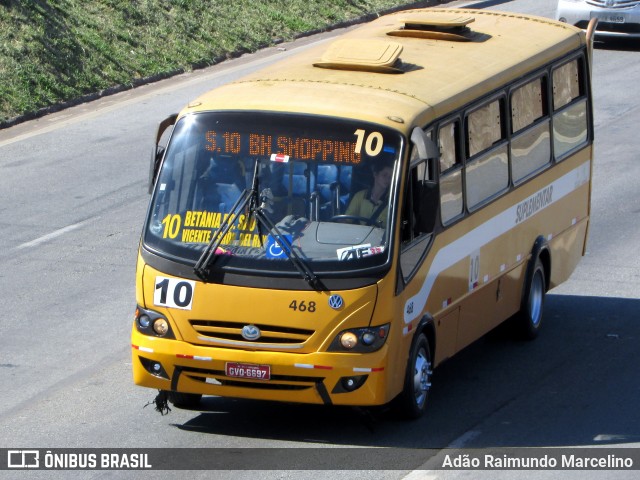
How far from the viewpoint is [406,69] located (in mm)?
10969

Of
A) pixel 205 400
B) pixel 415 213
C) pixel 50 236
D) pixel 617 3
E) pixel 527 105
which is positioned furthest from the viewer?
pixel 617 3

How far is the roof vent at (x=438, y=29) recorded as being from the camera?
12.3 meters

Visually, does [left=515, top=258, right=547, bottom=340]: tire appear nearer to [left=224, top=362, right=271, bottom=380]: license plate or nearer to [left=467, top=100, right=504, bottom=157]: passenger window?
[left=467, top=100, right=504, bottom=157]: passenger window

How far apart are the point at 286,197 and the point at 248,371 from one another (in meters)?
1.26

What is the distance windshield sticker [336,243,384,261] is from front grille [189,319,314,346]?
0.58 m

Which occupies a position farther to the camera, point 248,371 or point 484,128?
point 484,128

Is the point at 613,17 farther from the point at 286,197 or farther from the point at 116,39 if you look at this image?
the point at 286,197

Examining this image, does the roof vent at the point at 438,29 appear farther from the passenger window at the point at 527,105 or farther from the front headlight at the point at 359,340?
the front headlight at the point at 359,340

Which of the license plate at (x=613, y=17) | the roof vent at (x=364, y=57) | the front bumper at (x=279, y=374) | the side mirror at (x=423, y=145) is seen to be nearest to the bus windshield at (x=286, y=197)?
the side mirror at (x=423, y=145)

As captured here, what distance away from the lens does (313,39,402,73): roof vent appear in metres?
10.8

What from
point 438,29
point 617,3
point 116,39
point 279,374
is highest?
point 438,29

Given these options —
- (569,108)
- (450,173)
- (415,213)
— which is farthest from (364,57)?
(569,108)

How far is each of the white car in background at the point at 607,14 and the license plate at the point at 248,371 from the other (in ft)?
67.3

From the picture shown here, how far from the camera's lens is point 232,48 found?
26.7 meters
